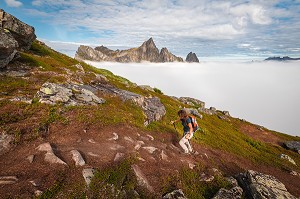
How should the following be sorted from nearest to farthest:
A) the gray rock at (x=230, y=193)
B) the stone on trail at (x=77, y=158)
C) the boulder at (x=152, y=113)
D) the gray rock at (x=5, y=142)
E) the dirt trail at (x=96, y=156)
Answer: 1. the dirt trail at (x=96, y=156)
2. the stone on trail at (x=77, y=158)
3. the gray rock at (x=5, y=142)
4. the gray rock at (x=230, y=193)
5. the boulder at (x=152, y=113)

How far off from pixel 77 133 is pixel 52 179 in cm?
621

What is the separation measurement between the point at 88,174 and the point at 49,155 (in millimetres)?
3033

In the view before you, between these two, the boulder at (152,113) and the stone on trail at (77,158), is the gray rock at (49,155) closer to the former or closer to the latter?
the stone on trail at (77,158)

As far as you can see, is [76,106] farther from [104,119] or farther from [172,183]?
[172,183]

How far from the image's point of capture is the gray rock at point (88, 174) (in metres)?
12.4

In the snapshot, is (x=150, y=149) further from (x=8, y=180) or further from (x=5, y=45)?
(x=5, y=45)

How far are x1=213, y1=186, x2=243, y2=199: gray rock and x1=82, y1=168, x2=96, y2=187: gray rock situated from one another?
848 cm

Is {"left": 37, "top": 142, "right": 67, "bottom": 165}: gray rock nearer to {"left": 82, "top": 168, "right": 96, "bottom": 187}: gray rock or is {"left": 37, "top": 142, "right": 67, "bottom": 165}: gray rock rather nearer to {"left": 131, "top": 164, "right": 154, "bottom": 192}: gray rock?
{"left": 82, "top": 168, "right": 96, "bottom": 187}: gray rock

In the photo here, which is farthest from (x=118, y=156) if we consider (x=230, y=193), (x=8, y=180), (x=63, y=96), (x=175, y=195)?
(x=63, y=96)

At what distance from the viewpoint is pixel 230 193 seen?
49.3ft

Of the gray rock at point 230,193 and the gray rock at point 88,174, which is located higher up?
the gray rock at point 88,174

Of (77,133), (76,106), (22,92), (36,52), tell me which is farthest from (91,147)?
(36,52)

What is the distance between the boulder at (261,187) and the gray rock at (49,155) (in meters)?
13.6

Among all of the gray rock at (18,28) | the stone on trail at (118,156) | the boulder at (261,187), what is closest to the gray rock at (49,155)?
the stone on trail at (118,156)
